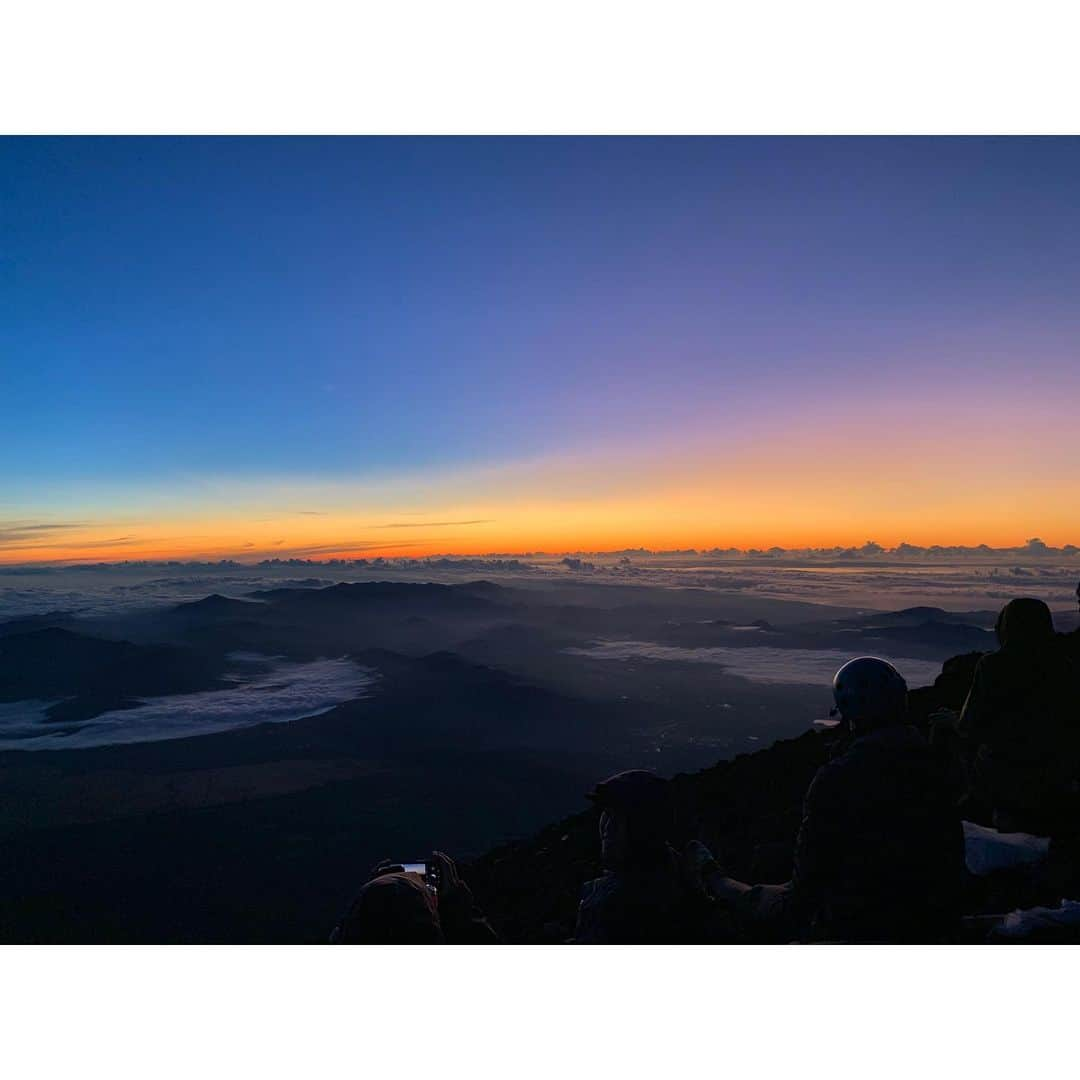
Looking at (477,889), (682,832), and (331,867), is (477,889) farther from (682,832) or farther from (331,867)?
(331,867)

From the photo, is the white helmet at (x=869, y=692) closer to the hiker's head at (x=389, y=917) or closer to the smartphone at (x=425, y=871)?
the hiker's head at (x=389, y=917)

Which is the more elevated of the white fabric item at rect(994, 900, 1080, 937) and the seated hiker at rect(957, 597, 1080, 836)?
the seated hiker at rect(957, 597, 1080, 836)

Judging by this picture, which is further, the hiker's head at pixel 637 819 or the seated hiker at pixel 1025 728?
the seated hiker at pixel 1025 728

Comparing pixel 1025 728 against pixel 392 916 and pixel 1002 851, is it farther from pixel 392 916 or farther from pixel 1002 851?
pixel 392 916

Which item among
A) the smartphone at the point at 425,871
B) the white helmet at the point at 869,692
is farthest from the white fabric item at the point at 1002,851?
the smartphone at the point at 425,871

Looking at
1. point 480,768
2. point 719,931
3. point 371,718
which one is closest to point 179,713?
point 371,718

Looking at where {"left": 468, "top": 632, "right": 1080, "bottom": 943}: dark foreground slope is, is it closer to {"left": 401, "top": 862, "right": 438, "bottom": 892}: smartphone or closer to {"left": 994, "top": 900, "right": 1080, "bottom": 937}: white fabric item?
{"left": 994, "top": 900, "right": 1080, "bottom": 937}: white fabric item

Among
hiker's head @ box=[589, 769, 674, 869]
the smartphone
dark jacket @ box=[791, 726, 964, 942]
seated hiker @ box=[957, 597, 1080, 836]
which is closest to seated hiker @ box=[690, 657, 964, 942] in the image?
dark jacket @ box=[791, 726, 964, 942]
